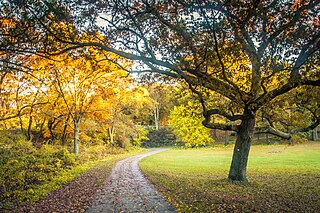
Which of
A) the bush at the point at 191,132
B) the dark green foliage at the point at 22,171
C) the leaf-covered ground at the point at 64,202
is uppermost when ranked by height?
the bush at the point at 191,132

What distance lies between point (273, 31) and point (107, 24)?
528 centimetres

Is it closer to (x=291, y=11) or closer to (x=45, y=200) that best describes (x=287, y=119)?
(x=291, y=11)

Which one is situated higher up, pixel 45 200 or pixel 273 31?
pixel 273 31

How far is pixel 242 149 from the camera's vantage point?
11594 mm

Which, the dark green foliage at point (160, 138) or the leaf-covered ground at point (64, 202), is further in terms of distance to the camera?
the dark green foliage at point (160, 138)

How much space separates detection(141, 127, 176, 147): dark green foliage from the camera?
53903mm

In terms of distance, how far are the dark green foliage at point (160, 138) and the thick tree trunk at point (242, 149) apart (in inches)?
1635

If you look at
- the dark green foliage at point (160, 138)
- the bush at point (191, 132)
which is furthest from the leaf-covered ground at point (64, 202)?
the dark green foliage at point (160, 138)

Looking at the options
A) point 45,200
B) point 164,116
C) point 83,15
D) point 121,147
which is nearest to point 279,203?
point 45,200

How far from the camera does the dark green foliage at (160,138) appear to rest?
5390 centimetres

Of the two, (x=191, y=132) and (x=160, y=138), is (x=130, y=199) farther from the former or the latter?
(x=160, y=138)

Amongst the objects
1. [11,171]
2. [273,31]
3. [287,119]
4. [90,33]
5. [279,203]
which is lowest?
[279,203]

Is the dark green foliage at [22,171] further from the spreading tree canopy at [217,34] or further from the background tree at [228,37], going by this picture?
the background tree at [228,37]

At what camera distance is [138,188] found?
10547 mm
